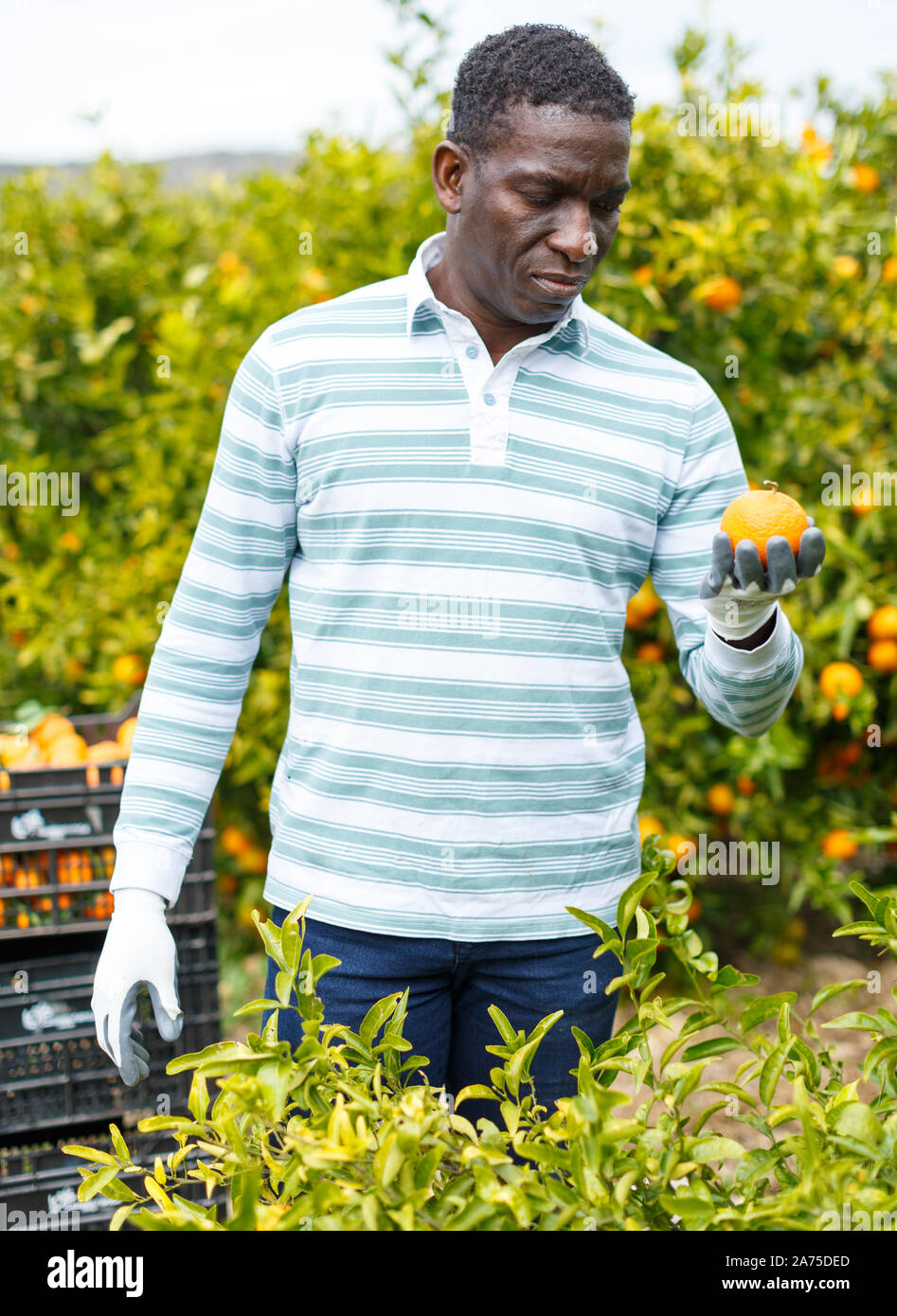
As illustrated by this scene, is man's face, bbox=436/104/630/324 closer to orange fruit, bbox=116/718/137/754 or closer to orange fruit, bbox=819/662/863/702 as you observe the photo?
orange fruit, bbox=116/718/137/754

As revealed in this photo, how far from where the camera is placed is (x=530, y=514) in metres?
1.45

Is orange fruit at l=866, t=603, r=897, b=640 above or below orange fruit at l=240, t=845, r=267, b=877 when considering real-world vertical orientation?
above

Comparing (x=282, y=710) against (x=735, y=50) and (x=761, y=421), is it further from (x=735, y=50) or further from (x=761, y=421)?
(x=735, y=50)

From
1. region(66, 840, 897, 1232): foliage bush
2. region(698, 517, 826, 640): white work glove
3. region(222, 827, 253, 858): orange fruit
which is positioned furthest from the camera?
region(222, 827, 253, 858): orange fruit

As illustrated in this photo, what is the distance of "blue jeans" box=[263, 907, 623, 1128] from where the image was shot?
57.1 inches

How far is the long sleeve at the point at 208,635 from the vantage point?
1480mm

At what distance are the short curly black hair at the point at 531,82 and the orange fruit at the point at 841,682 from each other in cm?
162

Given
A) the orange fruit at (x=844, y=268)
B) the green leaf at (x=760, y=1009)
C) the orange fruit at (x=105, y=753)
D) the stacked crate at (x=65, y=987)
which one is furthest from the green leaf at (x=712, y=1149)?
the orange fruit at (x=844, y=268)

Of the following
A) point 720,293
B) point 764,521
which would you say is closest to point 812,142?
point 720,293

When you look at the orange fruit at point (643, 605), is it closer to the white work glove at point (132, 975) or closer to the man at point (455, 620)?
the man at point (455, 620)

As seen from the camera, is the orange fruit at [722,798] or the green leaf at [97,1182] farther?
the orange fruit at [722,798]

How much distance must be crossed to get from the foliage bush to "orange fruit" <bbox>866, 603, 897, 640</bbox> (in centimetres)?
186

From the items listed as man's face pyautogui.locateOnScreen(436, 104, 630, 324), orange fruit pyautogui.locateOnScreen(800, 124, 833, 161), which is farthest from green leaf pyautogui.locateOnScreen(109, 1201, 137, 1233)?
orange fruit pyautogui.locateOnScreen(800, 124, 833, 161)
